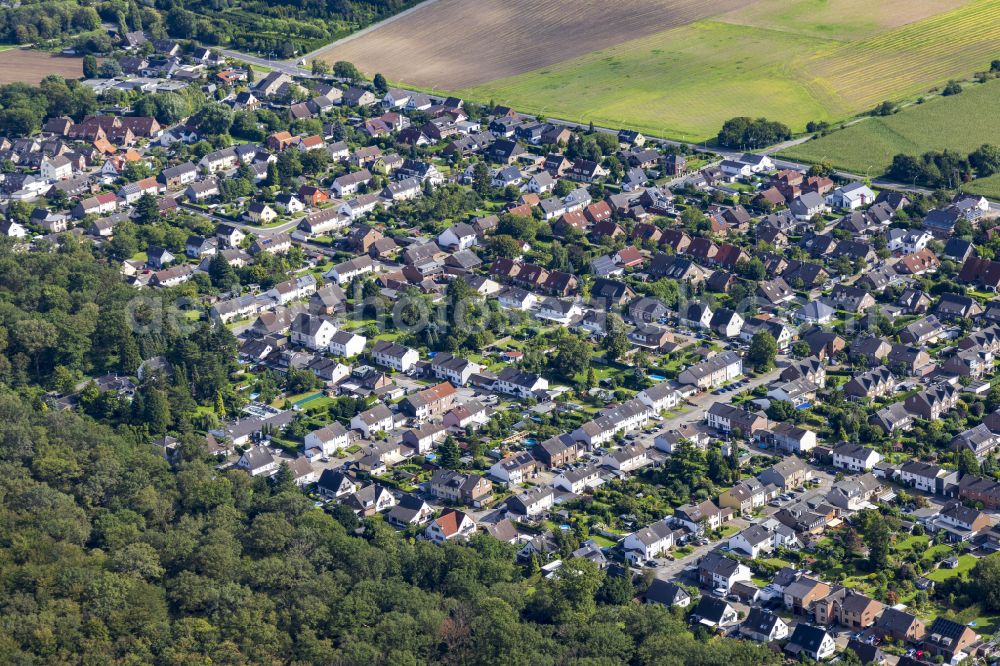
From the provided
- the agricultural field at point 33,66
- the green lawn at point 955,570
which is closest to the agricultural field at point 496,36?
the agricultural field at point 33,66

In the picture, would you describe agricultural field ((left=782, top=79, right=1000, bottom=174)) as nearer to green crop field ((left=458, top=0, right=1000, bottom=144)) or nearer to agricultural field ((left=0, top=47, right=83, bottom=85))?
green crop field ((left=458, top=0, right=1000, bottom=144))

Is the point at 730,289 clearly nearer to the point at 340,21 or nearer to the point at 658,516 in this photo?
the point at 658,516

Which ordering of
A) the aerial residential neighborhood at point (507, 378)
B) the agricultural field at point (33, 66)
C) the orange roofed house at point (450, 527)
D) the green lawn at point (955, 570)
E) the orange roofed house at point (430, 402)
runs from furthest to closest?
the agricultural field at point (33, 66)
the orange roofed house at point (430, 402)
the orange roofed house at point (450, 527)
the green lawn at point (955, 570)
the aerial residential neighborhood at point (507, 378)

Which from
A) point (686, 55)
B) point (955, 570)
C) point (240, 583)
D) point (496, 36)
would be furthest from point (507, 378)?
point (496, 36)

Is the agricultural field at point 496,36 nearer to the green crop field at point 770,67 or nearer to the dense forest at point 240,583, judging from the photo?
the green crop field at point 770,67

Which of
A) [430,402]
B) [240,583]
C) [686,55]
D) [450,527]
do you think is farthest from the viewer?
[686,55]

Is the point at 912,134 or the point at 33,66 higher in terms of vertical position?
the point at 33,66

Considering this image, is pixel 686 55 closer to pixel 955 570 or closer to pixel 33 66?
pixel 33 66
